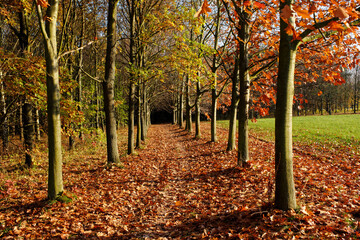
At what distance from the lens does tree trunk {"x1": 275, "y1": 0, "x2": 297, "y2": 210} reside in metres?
3.60

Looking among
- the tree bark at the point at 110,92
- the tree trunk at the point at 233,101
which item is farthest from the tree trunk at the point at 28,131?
the tree trunk at the point at 233,101

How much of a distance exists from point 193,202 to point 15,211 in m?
4.48

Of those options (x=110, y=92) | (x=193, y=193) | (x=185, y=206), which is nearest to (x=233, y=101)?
(x=193, y=193)

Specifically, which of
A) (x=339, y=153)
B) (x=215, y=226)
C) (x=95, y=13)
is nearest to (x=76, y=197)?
(x=215, y=226)

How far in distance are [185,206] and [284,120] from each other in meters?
3.40

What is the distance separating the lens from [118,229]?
4.39m

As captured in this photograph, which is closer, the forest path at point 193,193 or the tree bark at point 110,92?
the forest path at point 193,193

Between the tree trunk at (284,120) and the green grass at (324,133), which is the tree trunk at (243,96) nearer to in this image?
the tree trunk at (284,120)

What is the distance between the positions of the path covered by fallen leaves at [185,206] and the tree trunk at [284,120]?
9.7 inches

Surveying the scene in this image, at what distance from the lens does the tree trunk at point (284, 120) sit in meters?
3.60

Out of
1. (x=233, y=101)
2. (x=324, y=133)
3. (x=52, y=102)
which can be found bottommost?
(x=324, y=133)

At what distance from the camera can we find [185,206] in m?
5.33

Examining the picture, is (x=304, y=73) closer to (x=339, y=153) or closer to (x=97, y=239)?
(x=339, y=153)

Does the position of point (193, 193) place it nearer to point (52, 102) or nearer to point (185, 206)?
point (185, 206)
